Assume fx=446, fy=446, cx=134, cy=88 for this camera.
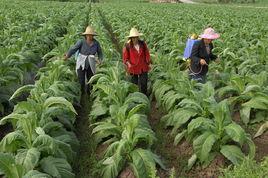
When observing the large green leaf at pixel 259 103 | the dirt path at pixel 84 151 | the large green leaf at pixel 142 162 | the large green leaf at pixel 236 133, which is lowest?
the dirt path at pixel 84 151

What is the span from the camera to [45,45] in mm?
13336

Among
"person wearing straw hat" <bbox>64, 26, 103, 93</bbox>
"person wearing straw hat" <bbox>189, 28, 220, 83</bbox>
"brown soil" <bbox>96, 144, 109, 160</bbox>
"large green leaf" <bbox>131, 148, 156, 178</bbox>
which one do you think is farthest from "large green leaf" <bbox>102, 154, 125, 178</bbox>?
"person wearing straw hat" <bbox>64, 26, 103, 93</bbox>

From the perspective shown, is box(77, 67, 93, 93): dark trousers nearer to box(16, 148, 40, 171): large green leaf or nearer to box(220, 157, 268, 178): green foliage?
box(16, 148, 40, 171): large green leaf

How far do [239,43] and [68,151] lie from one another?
8.23 metres

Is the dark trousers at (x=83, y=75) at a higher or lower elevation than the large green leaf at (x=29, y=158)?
lower

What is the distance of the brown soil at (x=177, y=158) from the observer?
5.66 meters

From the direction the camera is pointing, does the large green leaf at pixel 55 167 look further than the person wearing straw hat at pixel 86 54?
No

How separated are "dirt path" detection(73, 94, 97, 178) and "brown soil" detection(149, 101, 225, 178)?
3.17 feet

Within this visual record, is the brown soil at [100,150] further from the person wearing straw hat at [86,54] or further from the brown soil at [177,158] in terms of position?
the person wearing straw hat at [86,54]

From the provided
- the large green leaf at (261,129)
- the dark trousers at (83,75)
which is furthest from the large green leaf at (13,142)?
the dark trousers at (83,75)

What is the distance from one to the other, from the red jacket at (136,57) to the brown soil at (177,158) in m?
1.24

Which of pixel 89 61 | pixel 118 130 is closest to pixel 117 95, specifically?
pixel 118 130

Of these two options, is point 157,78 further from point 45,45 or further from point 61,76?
point 45,45

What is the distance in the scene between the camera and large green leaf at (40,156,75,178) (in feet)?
16.3
